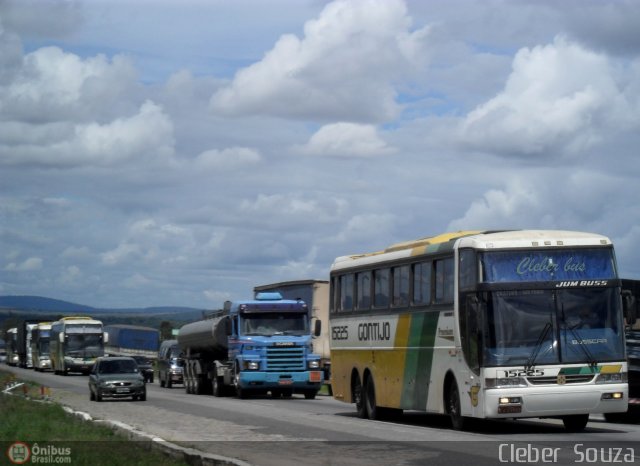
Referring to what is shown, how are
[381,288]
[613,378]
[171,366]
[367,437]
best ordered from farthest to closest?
[171,366] < [381,288] < [367,437] < [613,378]

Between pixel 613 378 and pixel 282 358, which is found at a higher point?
pixel 282 358

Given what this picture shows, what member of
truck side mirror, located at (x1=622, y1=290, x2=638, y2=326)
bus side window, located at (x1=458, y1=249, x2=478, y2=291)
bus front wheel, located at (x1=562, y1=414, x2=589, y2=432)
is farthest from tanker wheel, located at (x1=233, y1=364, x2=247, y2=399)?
truck side mirror, located at (x1=622, y1=290, x2=638, y2=326)

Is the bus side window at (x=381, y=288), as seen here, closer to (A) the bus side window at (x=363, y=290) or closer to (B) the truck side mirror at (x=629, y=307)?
(A) the bus side window at (x=363, y=290)

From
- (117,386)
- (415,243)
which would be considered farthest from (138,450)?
(117,386)

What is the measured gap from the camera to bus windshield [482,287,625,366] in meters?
21.5

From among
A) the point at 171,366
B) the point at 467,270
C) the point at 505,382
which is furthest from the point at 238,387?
the point at 505,382

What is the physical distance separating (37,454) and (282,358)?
A: 2443 cm

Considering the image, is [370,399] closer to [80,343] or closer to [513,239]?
[513,239]

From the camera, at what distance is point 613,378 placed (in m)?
21.7

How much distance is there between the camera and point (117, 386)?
4053cm

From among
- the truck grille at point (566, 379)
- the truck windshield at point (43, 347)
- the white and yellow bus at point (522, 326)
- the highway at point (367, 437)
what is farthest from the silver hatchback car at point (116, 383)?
the truck windshield at point (43, 347)

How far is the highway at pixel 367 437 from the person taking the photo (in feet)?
58.2

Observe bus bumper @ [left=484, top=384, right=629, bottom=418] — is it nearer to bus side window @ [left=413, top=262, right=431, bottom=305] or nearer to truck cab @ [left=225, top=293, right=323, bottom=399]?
bus side window @ [left=413, top=262, right=431, bottom=305]

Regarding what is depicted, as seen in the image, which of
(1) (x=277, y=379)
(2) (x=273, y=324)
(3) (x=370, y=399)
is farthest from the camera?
(2) (x=273, y=324)
